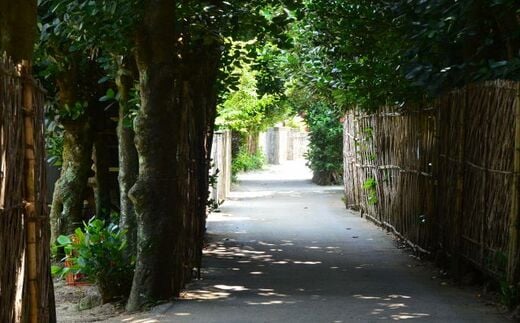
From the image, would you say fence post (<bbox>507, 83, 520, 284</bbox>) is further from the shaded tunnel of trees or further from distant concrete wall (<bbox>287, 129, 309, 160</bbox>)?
distant concrete wall (<bbox>287, 129, 309, 160</bbox>)

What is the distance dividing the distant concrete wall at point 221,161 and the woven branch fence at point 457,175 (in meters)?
5.98

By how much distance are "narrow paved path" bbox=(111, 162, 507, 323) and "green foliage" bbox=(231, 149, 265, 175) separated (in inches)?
589

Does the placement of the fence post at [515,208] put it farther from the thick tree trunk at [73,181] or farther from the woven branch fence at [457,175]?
the thick tree trunk at [73,181]

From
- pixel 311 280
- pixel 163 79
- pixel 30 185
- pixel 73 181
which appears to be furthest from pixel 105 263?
pixel 30 185

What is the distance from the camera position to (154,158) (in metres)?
8.77

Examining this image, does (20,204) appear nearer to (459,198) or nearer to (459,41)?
(459,198)

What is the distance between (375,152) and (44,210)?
1113cm

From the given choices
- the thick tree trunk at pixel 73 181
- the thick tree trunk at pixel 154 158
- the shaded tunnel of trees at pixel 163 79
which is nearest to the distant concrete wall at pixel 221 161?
the shaded tunnel of trees at pixel 163 79

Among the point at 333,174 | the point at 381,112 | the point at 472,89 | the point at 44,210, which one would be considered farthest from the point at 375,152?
the point at 333,174

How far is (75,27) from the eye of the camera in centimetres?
912

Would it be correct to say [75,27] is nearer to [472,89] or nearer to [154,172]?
[154,172]

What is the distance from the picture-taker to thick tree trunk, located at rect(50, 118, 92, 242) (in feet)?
42.7

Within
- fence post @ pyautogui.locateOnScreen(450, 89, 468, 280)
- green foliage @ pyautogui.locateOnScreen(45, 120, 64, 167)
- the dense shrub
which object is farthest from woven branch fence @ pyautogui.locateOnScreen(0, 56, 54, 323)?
the dense shrub

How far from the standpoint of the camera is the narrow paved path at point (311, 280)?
317 inches
